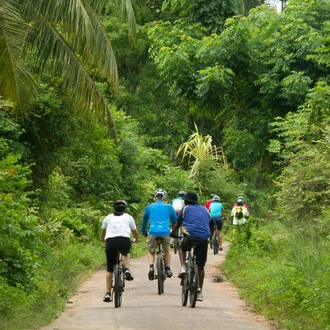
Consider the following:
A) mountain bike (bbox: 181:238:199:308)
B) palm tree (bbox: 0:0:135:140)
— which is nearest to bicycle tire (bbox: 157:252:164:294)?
mountain bike (bbox: 181:238:199:308)

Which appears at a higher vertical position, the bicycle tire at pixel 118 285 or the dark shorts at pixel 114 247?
the dark shorts at pixel 114 247

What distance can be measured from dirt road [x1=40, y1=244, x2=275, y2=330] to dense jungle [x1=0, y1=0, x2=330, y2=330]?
39 cm

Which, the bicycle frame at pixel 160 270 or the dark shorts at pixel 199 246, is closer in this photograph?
the dark shorts at pixel 199 246

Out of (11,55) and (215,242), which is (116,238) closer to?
(11,55)

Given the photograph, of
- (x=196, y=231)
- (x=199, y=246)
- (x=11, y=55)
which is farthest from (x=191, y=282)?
(x=11, y=55)

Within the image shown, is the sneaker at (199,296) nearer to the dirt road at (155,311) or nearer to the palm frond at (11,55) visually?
the dirt road at (155,311)

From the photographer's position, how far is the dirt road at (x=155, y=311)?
37.4ft

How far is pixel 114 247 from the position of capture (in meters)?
13.6

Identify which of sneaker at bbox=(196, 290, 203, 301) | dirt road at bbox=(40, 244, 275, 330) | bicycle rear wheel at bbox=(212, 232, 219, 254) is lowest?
dirt road at bbox=(40, 244, 275, 330)

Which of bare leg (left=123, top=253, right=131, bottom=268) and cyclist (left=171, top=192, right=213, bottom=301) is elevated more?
cyclist (left=171, top=192, right=213, bottom=301)

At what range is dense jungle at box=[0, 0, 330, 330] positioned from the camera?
12.4 meters

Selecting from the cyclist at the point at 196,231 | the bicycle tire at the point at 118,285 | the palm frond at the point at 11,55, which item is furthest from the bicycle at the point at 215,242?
the palm frond at the point at 11,55

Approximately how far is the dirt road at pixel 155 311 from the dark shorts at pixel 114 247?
0.78 metres

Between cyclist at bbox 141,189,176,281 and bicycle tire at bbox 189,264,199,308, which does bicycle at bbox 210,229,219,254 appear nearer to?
cyclist at bbox 141,189,176,281
